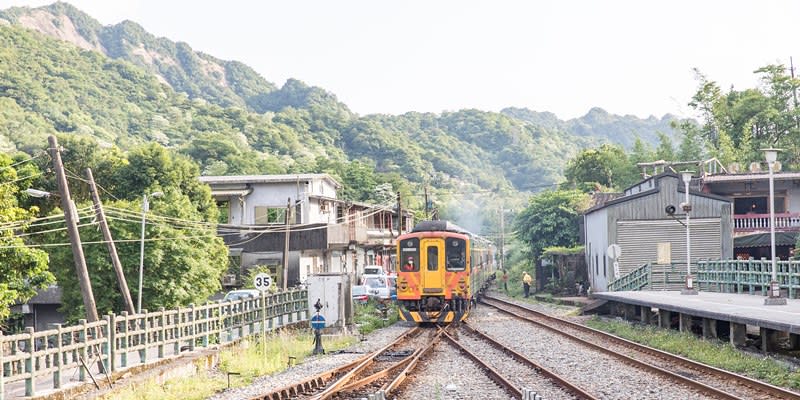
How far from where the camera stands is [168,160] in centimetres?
4384

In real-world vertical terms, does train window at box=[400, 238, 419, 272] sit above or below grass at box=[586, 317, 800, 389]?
above

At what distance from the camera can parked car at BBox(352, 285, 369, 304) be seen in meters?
33.0

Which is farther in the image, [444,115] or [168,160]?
[444,115]

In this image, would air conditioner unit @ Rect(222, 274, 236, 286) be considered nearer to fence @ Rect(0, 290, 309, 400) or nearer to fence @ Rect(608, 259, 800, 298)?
fence @ Rect(608, 259, 800, 298)

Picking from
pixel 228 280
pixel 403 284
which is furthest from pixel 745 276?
pixel 228 280

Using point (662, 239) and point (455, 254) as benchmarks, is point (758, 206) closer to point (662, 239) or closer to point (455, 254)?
point (662, 239)

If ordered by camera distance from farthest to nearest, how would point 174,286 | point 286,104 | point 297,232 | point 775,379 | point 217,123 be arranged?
point 286,104
point 217,123
point 297,232
point 174,286
point 775,379

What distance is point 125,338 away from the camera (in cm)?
1436

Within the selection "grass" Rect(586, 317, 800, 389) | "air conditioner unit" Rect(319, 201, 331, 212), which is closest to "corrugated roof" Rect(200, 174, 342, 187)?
"air conditioner unit" Rect(319, 201, 331, 212)

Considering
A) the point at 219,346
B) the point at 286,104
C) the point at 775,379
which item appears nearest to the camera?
the point at 775,379

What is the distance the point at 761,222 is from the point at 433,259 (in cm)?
1696

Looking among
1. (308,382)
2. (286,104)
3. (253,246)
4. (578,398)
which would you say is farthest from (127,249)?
(286,104)

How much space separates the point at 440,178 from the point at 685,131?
5740 centimetres

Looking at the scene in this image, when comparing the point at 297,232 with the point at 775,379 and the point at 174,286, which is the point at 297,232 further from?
the point at 775,379
